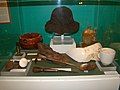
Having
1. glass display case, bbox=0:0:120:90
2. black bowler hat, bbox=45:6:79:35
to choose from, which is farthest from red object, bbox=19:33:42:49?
black bowler hat, bbox=45:6:79:35

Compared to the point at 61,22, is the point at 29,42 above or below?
below

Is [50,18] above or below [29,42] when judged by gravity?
above

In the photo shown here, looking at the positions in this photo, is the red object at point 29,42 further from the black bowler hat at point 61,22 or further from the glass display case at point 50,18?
the black bowler hat at point 61,22

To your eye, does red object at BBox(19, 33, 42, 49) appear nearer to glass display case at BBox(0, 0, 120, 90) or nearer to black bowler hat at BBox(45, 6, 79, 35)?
glass display case at BBox(0, 0, 120, 90)

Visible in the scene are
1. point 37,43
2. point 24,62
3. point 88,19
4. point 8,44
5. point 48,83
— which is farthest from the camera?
point 88,19

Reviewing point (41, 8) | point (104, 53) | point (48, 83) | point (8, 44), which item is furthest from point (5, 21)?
point (104, 53)

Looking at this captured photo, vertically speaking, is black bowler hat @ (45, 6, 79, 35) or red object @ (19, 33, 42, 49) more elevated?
black bowler hat @ (45, 6, 79, 35)

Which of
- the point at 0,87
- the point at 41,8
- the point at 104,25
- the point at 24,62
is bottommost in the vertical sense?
the point at 0,87

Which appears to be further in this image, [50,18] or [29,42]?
[50,18]

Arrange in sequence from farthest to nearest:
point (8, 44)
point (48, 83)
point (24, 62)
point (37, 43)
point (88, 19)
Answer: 1. point (88, 19)
2. point (8, 44)
3. point (37, 43)
4. point (24, 62)
5. point (48, 83)

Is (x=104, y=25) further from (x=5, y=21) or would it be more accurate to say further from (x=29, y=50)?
(x=5, y=21)

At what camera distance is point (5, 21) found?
Answer: 1.67m

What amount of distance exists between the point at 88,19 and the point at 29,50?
60 centimetres

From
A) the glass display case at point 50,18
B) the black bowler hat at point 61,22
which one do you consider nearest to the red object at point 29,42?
the glass display case at point 50,18
